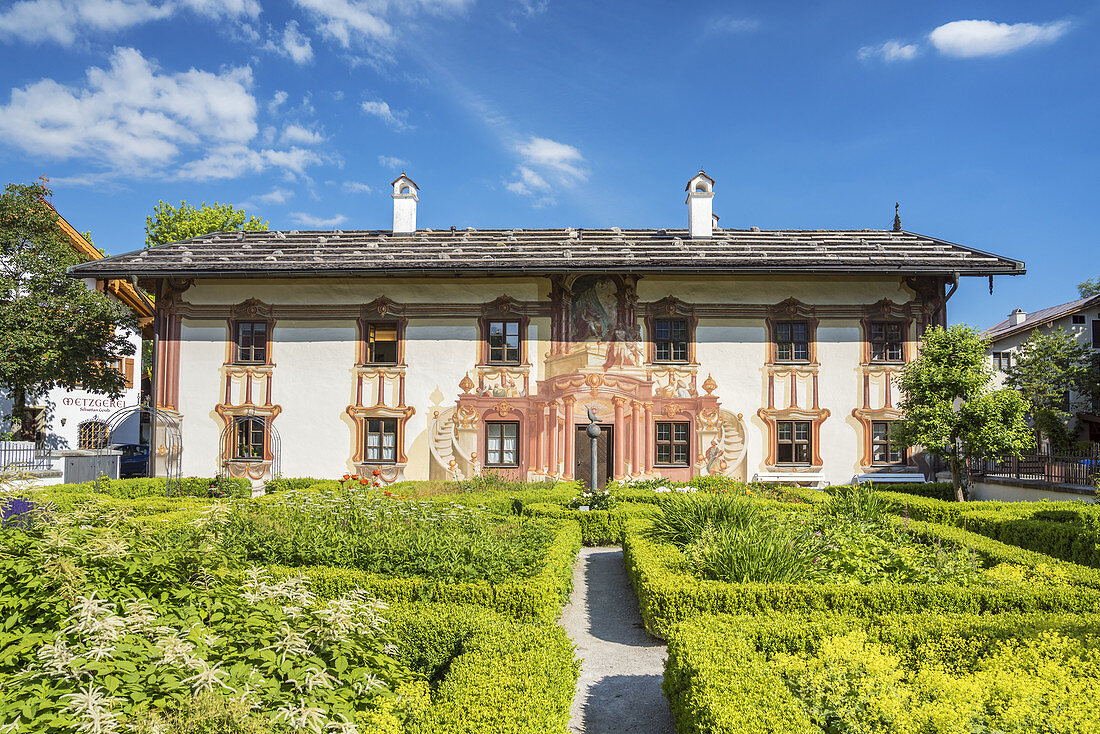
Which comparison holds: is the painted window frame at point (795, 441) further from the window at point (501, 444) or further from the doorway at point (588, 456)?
the window at point (501, 444)

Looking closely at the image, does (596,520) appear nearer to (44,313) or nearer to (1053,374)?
(44,313)

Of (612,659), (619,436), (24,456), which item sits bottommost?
(612,659)

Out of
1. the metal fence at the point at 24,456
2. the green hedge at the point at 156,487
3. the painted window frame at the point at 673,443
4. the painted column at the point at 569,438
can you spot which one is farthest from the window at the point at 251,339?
the painted window frame at the point at 673,443

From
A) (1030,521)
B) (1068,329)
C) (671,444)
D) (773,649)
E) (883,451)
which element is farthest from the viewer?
(1068,329)

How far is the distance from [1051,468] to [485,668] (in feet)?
54.0

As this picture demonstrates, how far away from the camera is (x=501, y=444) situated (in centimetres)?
1725

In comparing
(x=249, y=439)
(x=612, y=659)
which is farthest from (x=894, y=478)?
(x=249, y=439)

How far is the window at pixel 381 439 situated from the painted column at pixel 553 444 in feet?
13.6

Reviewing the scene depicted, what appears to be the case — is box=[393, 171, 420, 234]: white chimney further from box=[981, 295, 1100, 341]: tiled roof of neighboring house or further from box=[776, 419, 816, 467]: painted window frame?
box=[981, 295, 1100, 341]: tiled roof of neighboring house

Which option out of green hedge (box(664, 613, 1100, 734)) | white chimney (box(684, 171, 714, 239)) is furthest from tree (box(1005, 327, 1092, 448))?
green hedge (box(664, 613, 1100, 734))

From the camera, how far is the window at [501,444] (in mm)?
17203

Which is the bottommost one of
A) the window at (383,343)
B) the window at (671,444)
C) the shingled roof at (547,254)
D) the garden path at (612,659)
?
the garden path at (612,659)

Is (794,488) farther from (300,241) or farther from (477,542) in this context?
(300,241)

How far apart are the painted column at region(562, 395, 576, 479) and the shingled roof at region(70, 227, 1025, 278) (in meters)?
3.50
